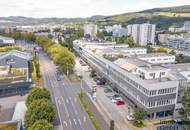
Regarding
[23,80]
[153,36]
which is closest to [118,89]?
[23,80]

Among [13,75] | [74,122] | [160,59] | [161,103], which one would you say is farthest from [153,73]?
[13,75]

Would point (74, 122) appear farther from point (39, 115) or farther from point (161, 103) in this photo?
point (161, 103)

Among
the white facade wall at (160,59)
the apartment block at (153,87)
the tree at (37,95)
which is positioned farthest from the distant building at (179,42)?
the tree at (37,95)

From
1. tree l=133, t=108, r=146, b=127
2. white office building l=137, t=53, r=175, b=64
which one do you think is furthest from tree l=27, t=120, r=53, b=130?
white office building l=137, t=53, r=175, b=64

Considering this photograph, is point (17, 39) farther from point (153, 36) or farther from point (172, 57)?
point (172, 57)

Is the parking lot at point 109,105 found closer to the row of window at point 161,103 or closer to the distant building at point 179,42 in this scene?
the row of window at point 161,103
